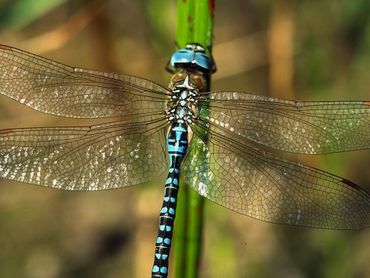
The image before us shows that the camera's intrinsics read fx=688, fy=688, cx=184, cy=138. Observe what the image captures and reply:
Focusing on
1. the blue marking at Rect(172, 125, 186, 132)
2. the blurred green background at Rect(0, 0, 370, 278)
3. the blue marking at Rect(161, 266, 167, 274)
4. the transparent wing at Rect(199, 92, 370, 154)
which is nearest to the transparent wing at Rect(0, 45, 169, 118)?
the blue marking at Rect(172, 125, 186, 132)

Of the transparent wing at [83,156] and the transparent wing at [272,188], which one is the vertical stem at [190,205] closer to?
the transparent wing at [272,188]

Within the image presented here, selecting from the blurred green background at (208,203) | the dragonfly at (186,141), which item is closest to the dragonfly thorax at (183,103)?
the dragonfly at (186,141)

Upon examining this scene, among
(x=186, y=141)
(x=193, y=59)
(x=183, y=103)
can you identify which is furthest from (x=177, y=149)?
(x=193, y=59)

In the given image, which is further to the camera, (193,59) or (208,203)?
(208,203)

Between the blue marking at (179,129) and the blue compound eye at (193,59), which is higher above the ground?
the blue compound eye at (193,59)

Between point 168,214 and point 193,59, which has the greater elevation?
point 193,59

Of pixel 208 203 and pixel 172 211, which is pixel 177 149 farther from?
pixel 208 203

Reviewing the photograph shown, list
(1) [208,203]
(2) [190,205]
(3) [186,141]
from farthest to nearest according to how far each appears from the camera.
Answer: (1) [208,203], (3) [186,141], (2) [190,205]
